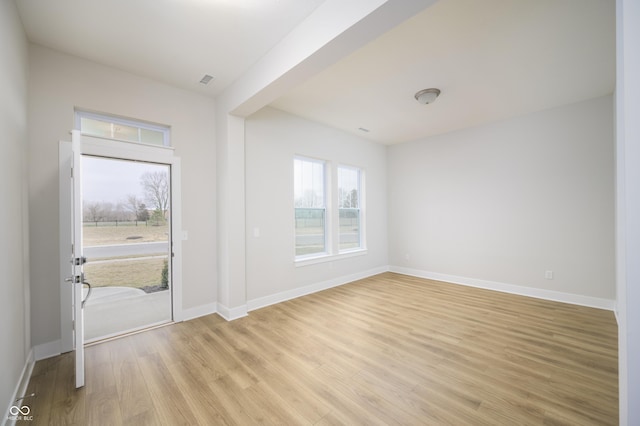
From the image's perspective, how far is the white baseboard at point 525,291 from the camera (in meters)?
3.73

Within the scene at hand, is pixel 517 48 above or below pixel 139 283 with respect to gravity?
above

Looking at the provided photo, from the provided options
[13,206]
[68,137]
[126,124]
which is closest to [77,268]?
[13,206]

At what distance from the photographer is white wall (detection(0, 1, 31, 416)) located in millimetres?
1688

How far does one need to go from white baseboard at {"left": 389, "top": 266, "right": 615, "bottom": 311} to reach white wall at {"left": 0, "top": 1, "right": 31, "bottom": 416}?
5.90 m

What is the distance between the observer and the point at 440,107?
398 cm

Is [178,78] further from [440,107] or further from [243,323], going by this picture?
[440,107]

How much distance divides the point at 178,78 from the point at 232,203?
66.0 inches

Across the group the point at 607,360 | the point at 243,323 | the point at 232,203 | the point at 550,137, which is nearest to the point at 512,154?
the point at 550,137

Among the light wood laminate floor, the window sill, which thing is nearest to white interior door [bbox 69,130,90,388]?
the light wood laminate floor

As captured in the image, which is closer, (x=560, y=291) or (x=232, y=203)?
(x=232, y=203)

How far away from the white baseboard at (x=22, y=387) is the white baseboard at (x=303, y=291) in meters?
2.11

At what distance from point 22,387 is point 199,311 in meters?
1.63

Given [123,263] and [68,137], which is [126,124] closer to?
[68,137]

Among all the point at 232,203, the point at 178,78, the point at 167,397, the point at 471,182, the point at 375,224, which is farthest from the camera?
the point at 375,224
